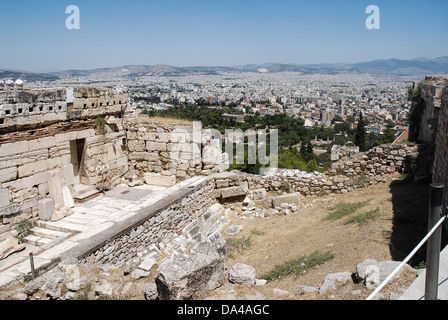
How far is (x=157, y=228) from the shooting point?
7.87m

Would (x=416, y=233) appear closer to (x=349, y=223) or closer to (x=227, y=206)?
(x=349, y=223)

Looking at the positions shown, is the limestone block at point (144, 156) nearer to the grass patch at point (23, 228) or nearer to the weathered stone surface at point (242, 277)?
the grass patch at point (23, 228)

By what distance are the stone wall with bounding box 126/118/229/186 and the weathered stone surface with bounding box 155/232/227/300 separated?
5.40 metres

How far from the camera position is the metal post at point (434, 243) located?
278 cm

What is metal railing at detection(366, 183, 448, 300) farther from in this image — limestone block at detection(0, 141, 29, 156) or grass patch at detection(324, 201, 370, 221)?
limestone block at detection(0, 141, 29, 156)

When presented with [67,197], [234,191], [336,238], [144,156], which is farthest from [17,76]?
[336,238]

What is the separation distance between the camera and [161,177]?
1025 centimetres

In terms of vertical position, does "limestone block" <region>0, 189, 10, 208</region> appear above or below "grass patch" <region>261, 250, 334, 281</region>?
above

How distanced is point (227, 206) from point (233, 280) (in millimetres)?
5424

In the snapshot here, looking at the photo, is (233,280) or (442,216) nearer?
(442,216)

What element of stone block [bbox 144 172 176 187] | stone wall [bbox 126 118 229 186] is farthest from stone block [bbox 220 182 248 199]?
stone block [bbox 144 172 176 187]

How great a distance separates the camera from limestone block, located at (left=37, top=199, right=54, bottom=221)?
7605 mm
